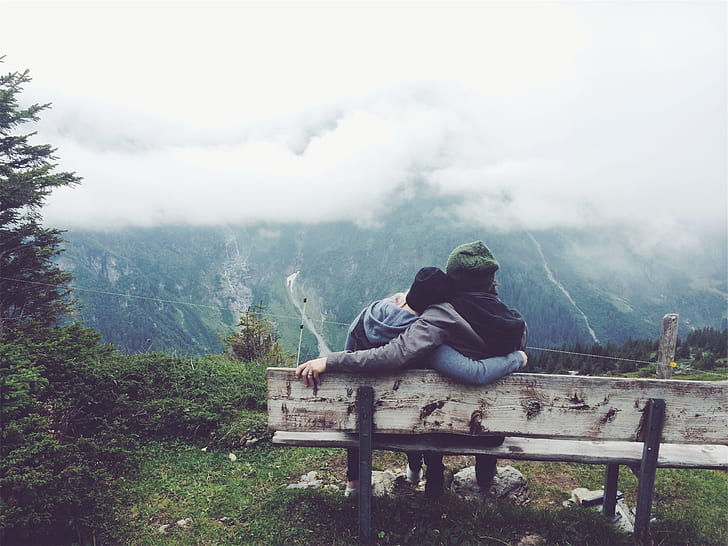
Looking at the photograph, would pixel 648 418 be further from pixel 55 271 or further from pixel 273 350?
pixel 55 271

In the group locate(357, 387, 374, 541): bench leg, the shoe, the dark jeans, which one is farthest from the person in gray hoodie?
the shoe

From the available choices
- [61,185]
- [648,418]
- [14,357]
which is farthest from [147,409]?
[61,185]

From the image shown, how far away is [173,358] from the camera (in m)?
8.63

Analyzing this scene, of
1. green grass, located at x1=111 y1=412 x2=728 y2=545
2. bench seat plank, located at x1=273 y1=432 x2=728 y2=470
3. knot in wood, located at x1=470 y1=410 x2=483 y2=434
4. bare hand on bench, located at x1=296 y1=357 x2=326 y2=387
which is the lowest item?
green grass, located at x1=111 y1=412 x2=728 y2=545

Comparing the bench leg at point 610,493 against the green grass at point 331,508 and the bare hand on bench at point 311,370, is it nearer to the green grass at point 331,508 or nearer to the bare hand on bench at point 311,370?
the green grass at point 331,508

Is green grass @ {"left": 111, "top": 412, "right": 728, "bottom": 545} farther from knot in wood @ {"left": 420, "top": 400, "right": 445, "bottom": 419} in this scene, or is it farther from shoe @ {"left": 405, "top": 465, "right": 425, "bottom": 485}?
knot in wood @ {"left": 420, "top": 400, "right": 445, "bottom": 419}

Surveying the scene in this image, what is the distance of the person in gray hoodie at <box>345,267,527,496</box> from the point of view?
365cm

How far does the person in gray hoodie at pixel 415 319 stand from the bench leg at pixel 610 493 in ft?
5.92

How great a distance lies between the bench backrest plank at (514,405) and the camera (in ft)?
12.3

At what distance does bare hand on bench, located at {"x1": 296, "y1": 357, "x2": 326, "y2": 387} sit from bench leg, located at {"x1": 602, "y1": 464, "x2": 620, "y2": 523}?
3.18m

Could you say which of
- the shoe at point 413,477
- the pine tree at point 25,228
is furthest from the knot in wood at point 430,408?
the pine tree at point 25,228

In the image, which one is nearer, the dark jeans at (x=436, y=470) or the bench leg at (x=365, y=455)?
the bench leg at (x=365, y=455)

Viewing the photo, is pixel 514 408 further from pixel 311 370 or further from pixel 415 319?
pixel 311 370

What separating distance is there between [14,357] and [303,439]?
373 cm
